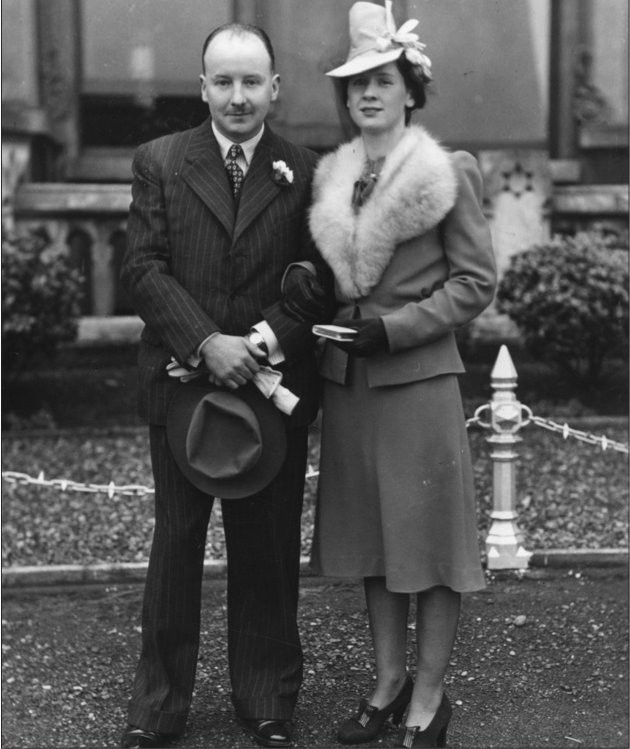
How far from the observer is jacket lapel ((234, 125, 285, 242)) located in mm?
3812

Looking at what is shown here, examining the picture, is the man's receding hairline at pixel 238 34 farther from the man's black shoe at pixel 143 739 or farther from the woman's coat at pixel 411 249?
the man's black shoe at pixel 143 739

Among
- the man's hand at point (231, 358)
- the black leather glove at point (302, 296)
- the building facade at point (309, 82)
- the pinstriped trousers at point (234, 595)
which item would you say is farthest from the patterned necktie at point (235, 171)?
the building facade at point (309, 82)

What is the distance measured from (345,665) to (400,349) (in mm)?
1481

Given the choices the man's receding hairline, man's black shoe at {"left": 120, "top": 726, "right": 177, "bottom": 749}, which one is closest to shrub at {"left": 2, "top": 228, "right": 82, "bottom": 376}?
man's black shoe at {"left": 120, "top": 726, "right": 177, "bottom": 749}

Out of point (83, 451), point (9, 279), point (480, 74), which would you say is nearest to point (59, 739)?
point (83, 451)

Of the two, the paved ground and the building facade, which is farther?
the building facade

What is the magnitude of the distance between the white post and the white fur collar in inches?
83.6

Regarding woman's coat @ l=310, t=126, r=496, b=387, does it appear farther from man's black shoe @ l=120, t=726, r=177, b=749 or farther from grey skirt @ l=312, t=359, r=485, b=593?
man's black shoe @ l=120, t=726, r=177, b=749

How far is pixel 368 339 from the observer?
12.1 feet

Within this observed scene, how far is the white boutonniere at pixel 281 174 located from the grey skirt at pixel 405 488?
1.91 feet

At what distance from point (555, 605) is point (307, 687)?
136cm

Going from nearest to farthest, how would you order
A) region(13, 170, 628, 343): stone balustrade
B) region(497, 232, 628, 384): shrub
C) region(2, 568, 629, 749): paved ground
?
region(2, 568, 629, 749): paved ground
region(497, 232, 628, 384): shrub
region(13, 170, 628, 343): stone balustrade

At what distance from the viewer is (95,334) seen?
32.2 ft

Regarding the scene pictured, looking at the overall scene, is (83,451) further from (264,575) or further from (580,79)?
(580,79)
